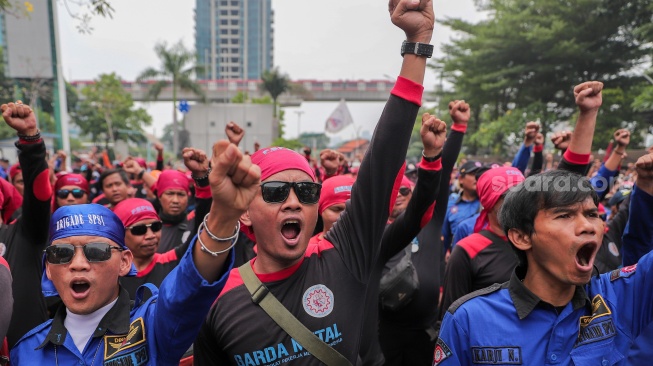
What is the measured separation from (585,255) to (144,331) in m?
1.70

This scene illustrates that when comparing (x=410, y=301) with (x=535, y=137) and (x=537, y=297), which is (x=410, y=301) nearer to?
(x=537, y=297)

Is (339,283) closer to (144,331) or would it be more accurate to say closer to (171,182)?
(144,331)

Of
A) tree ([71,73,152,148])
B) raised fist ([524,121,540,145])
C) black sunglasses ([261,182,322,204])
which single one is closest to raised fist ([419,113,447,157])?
black sunglasses ([261,182,322,204])

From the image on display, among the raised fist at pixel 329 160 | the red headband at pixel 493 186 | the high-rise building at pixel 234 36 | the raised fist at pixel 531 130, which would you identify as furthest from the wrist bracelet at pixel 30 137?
the high-rise building at pixel 234 36

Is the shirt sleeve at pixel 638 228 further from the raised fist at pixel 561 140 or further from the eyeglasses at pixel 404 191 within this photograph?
the eyeglasses at pixel 404 191

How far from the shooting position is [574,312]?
1.89 metres

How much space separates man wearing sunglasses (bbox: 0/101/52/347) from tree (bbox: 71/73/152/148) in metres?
37.3

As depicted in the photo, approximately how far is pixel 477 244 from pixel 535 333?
1.33 metres

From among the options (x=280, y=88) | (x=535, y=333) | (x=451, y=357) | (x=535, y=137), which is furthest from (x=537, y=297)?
(x=280, y=88)

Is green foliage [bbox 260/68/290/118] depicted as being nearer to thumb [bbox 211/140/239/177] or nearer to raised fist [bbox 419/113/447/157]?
raised fist [bbox 419/113/447/157]

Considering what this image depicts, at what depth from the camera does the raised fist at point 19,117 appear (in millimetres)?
2965

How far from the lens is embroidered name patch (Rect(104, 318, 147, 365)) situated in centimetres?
189

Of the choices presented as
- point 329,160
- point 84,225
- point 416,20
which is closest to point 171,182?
point 329,160

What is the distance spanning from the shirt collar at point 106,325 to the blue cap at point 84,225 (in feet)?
0.99
